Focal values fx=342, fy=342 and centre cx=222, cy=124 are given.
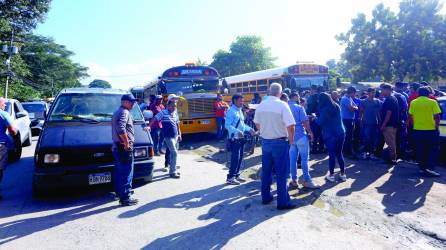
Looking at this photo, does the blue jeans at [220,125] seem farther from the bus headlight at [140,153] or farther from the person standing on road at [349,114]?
the bus headlight at [140,153]

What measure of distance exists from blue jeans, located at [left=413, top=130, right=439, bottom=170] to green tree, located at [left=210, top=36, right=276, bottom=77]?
48029 mm

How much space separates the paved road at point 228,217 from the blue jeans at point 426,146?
37cm

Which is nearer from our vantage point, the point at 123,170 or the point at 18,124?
the point at 123,170

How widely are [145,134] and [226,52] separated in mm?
52407

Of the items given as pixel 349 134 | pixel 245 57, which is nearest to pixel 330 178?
pixel 349 134

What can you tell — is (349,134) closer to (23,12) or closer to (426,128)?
(426,128)

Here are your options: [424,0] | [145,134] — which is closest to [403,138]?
[145,134]

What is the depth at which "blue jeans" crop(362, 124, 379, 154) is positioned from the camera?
9.07m

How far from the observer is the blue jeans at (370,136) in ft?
29.8

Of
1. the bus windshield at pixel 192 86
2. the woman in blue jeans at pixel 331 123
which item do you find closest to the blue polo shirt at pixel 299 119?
the woman in blue jeans at pixel 331 123

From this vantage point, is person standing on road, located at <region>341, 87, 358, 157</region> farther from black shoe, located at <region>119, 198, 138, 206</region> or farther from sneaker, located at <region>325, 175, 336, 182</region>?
black shoe, located at <region>119, 198, 138, 206</region>

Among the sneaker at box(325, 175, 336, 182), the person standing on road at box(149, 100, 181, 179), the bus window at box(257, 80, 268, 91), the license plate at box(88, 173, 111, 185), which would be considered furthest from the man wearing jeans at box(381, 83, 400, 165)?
the bus window at box(257, 80, 268, 91)

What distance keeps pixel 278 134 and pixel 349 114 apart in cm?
484

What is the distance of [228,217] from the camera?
509 cm
